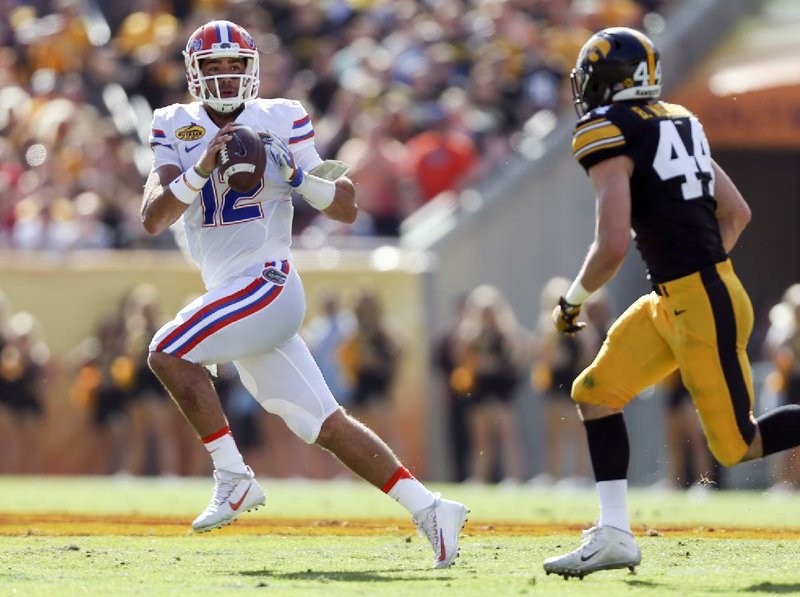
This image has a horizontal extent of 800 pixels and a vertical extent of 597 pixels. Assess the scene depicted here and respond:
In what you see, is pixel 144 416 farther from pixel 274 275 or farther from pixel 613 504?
pixel 613 504

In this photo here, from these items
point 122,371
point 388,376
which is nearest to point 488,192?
point 388,376

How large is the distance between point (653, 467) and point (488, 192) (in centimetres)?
276

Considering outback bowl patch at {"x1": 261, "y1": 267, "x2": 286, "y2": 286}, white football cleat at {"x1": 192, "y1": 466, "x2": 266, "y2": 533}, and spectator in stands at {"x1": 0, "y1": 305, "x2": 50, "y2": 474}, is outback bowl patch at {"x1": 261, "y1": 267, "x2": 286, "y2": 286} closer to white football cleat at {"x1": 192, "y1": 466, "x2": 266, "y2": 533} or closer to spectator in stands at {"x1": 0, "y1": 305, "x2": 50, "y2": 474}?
white football cleat at {"x1": 192, "y1": 466, "x2": 266, "y2": 533}

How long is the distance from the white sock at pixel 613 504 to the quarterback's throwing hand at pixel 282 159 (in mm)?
1561

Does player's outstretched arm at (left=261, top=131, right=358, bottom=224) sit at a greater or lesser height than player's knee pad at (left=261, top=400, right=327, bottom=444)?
greater

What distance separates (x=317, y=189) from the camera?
649 centimetres

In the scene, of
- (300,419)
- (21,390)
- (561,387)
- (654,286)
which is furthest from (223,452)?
(21,390)

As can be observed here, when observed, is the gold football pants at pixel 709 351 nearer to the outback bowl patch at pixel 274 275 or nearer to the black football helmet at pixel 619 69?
A: the black football helmet at pixel 619 69

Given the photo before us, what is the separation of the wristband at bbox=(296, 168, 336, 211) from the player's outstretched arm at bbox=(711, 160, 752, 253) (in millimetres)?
1394

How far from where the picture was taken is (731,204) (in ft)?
20.3

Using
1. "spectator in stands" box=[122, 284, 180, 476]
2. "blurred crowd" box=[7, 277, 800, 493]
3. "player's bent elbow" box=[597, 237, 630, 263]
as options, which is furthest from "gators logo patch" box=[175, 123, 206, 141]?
"spectator in stands" box=[122, 284, 180, 476]

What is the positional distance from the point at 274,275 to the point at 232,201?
1.03 feet

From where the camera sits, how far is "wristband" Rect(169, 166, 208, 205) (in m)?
6.29

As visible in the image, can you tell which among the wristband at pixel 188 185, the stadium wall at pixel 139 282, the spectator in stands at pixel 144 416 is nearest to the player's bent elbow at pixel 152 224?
the wristband at pixel 188 185
